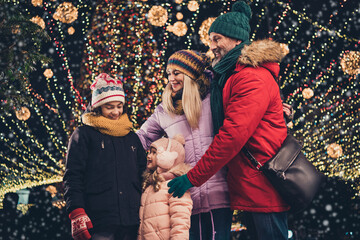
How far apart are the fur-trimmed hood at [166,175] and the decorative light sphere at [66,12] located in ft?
15.1

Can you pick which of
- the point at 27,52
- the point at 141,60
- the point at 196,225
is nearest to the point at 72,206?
the point at 196,225

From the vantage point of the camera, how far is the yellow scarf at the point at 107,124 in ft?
9.26

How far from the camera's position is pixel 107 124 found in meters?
2.83

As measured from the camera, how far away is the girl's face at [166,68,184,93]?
2945 mm

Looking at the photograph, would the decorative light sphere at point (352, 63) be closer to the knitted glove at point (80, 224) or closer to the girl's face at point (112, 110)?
the girl's face at point (112, 110)

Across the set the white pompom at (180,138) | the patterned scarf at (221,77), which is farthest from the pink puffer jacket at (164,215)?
the patterned scarf at (221,77)

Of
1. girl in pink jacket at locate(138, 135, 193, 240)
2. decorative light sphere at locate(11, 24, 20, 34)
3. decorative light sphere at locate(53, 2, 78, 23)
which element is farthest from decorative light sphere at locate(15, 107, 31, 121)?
girl in pink jacket at locate(138, 135, 193, 240)

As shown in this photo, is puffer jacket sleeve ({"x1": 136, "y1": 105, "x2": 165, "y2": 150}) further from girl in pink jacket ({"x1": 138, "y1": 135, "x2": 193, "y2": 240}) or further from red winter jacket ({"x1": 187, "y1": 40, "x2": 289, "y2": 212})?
red winter jacket ({"x1": 187, "y1": 40, "x2": 289, "y2": 212})

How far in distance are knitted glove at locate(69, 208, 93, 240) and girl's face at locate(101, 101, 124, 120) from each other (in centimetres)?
82

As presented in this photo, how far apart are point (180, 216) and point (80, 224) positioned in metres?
0.68

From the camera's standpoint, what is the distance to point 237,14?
2.87 m

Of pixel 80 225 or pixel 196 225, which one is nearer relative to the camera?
pixel 80 225

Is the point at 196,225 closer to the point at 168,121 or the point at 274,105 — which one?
the point at 168,121

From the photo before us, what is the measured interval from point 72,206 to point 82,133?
0.56m
